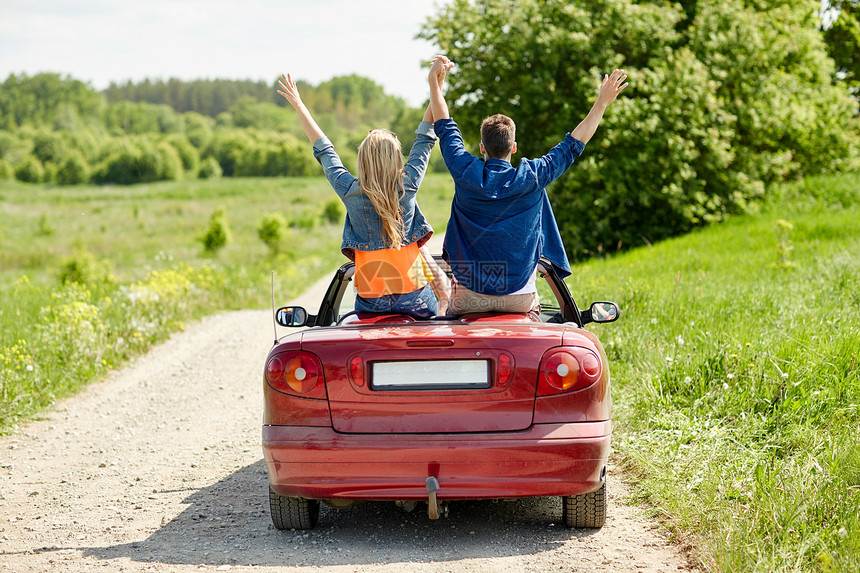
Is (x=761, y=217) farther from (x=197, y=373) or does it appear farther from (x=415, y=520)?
(x=415, y=520)

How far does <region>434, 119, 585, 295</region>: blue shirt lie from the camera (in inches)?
166

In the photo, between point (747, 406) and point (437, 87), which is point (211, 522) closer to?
point (437, 87)

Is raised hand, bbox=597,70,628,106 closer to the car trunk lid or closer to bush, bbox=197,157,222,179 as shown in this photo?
the car trunk lid

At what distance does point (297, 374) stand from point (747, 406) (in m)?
3.34

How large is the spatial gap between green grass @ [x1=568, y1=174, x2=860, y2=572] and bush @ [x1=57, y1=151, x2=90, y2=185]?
11525 centimetres

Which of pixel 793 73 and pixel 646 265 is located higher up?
pixel 793 73

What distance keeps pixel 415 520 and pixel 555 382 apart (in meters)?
1.30

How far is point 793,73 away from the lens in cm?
1856

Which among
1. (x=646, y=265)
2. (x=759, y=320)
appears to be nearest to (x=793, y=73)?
(x=646, y=265)

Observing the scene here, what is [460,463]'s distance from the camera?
12.5 ft

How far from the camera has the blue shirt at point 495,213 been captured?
166 inches

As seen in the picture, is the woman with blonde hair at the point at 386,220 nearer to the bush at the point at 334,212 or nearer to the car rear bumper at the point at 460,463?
the car rear bumper at the point at 460,463

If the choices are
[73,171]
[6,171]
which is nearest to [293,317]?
[73,171]

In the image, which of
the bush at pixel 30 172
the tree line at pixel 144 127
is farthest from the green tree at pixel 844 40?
the bush at pixel 30 172
